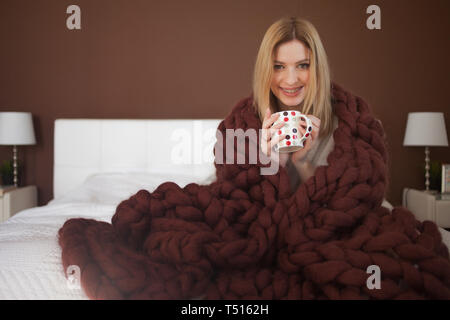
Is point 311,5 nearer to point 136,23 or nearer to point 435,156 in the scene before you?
point 136,23

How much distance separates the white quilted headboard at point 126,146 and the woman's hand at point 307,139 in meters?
1.14

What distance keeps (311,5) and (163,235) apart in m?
1.96

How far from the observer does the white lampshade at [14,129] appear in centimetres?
191

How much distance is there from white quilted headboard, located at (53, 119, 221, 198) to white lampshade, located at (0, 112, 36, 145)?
0.51 feet

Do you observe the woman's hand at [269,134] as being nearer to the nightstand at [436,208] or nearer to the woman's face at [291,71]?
the woman's face at [291,71]

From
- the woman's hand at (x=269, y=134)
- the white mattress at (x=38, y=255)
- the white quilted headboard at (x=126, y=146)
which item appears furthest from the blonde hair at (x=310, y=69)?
the white quilted headboard at (x=126, y=146)

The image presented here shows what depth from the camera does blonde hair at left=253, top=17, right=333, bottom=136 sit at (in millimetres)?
806

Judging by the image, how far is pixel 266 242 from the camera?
21.9 inches

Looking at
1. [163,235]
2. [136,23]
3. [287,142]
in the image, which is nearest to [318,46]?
[287,142]

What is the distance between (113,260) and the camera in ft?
1.65

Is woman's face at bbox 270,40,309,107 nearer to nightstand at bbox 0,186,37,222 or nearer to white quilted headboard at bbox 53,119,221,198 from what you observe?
white quilted headboard at bbox 53,119,221,198

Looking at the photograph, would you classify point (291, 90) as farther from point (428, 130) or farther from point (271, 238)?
point (428, 130)

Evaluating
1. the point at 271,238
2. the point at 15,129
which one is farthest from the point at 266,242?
the point at 15,129

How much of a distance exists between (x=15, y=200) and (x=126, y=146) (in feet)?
2.26
